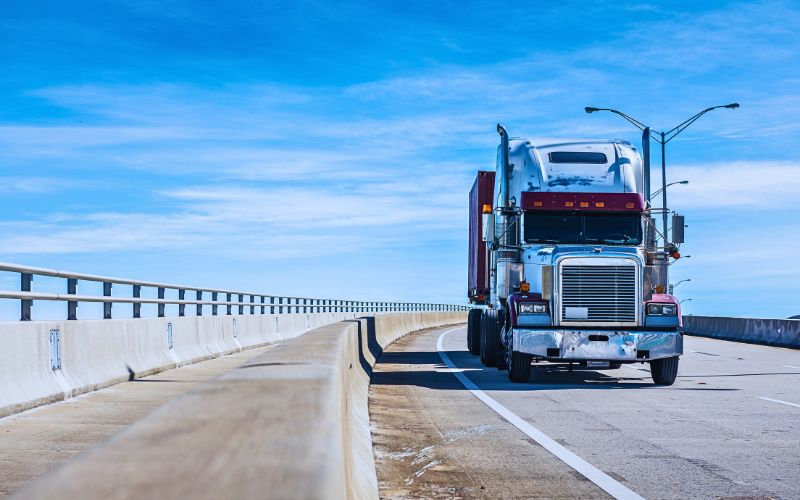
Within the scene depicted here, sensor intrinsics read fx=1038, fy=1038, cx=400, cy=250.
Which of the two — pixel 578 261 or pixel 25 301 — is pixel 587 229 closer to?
pixel 578 261

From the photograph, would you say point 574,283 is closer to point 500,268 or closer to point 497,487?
point 500,268

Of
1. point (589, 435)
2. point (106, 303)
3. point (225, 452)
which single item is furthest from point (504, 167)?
point (225, 452)

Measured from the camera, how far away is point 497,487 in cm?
765

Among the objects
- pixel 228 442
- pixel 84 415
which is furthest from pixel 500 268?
pixel 228 442

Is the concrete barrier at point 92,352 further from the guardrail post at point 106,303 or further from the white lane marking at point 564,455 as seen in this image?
the white lane marking at point 564,455

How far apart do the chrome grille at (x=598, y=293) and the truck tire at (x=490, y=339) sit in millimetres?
3034

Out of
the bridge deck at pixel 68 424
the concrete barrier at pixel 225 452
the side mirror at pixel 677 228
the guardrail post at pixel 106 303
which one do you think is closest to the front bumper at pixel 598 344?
the side mirror at pixel 677 228

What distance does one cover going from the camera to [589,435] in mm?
10758

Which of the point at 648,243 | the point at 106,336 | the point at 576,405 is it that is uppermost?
the point at 648,243

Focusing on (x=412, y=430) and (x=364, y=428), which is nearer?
(x=364, y=428)

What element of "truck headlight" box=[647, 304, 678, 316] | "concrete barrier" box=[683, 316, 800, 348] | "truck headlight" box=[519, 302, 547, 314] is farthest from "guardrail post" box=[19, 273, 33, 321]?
"concrete barrier" box=[683, 316, 800, 348]

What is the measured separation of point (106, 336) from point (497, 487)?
841 centimetres

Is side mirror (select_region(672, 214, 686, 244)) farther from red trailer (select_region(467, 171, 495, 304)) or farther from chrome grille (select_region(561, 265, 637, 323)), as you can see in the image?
red trailer (select_region(467, 171, 495, 304))

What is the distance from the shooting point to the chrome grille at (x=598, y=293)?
57.2ft
